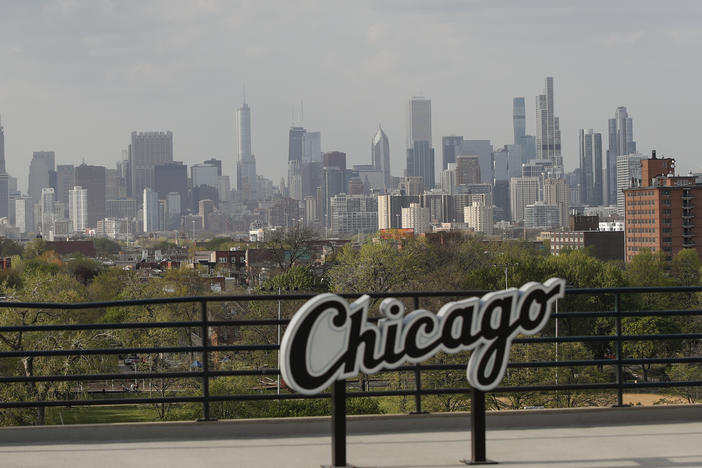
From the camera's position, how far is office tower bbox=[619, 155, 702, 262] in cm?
15025

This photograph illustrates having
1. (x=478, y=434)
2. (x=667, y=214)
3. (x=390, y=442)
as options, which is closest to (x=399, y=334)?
(x=478, y=434)

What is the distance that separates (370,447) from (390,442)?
0.86 feet

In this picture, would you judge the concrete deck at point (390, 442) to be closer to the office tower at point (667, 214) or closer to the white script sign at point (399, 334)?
the white script sign at point (399, 334)

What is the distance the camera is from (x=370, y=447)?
812cm

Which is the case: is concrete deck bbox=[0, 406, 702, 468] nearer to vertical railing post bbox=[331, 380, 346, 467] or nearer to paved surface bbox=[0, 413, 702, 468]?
paved surface bbox=[0, 413, 702, 468]

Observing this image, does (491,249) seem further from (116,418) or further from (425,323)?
(425,323)

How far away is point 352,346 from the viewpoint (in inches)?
279

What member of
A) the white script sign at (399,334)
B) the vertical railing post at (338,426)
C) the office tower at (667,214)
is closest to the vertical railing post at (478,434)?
the white script sign at (399,334)

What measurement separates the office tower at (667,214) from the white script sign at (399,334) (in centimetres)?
14751

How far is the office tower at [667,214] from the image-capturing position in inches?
5915

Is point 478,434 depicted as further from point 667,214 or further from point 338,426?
point 667,214

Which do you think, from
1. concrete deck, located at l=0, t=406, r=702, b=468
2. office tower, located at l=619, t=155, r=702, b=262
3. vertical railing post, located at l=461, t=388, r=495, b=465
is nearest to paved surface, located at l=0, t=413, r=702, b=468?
concrete deck, located at l=0, t=406, r=702, b=468

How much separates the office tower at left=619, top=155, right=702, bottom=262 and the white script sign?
147513 millimetres

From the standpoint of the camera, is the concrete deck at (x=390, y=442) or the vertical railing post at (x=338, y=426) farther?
the concrete deck at (x=390, y=442)
